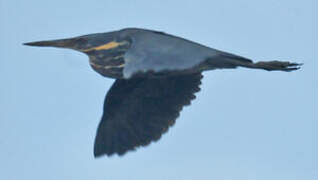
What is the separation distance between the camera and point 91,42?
9828 mm

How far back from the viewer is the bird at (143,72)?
8.33 meters

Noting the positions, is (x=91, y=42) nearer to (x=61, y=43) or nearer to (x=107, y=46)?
(x=107, y=46)

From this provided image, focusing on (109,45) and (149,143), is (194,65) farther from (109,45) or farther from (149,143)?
(149,143)

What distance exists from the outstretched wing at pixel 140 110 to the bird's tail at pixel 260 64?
128 centimetres

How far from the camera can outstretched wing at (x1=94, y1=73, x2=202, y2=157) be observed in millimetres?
10367

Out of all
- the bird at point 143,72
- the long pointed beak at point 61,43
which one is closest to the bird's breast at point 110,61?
the bird at point 143,72

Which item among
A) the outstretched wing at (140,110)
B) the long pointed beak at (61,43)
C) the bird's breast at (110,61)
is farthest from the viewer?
the outstretched wing at (140,110)

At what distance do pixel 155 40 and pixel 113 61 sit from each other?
55 cm

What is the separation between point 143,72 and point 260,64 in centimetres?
147

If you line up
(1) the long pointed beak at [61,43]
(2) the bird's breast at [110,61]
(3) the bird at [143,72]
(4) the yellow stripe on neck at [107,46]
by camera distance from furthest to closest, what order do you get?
(1) the long pointed beak at [61,43]
(4) the yellow stripe on neck at [107,46]
(2) the bird's breast at [110,61]
(3) the bird at [143,72]

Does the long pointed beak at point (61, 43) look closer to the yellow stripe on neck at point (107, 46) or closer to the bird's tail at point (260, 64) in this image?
the yellow stripe on neck at point (107, 46)

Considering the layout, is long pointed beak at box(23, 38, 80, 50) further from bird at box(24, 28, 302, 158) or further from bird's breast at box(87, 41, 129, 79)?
bird's breast at box(87, 41, 129, 79)

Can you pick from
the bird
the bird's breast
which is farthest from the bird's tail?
the bird's breast

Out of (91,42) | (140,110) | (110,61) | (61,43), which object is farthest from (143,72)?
(140,110)
